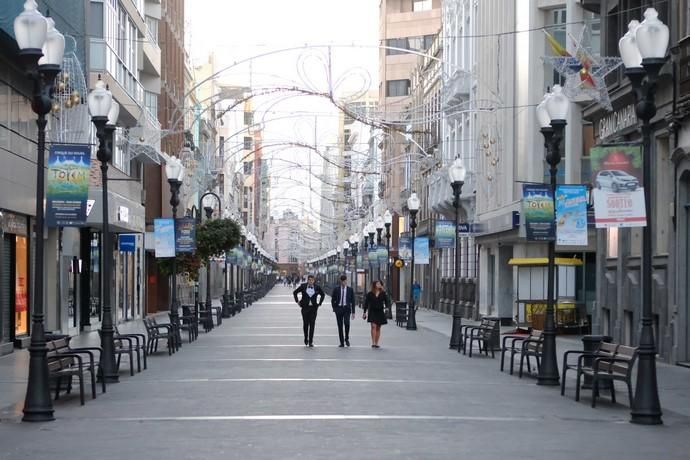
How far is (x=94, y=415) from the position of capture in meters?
15.9

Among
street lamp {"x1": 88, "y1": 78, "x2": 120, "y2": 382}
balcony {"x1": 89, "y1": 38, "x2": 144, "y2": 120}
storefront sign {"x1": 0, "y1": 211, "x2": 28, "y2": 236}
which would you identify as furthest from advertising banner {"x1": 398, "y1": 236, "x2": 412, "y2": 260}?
street lamp {"x1": 88, "y1": 78, "x2": 120, "y2": 382}

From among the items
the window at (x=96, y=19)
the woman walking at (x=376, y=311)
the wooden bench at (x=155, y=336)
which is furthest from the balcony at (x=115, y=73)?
the woman walking at (x=376, y=311)

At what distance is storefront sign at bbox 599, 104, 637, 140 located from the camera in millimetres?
27978

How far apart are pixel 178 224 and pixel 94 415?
829 inches

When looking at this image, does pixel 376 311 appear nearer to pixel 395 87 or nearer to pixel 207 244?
pixel 207 244

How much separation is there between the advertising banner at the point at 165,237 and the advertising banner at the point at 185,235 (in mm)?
3584

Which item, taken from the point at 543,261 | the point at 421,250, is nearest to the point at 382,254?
the point at 421,250

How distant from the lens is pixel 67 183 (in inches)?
773

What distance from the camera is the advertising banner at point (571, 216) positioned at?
22953mm

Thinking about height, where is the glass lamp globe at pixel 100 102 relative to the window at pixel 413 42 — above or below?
below

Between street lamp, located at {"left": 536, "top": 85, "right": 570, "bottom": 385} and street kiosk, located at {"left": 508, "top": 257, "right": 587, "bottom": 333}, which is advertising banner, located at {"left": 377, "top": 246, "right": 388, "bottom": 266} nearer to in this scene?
street kiosk, located at {"left": 508, "top": 257, "right": 587, "bottom": 333}

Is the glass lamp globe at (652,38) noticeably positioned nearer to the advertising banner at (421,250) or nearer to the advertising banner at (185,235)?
the advertising banner at (185,235)

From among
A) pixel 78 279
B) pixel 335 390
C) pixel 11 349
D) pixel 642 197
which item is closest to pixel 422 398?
pixel 335 390

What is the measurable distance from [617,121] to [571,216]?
641cm
